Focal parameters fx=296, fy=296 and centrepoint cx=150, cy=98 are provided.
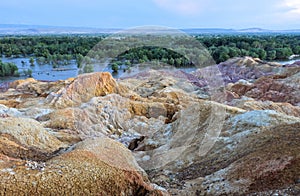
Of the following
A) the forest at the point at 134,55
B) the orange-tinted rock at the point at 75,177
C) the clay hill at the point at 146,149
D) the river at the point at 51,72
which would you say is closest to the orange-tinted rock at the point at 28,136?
the clay hill at the point at 146,149

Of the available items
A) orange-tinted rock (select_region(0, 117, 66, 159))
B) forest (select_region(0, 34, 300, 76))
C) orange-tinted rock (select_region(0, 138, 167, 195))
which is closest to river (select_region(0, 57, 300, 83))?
forest (select_region(0, 34, 300, 76))

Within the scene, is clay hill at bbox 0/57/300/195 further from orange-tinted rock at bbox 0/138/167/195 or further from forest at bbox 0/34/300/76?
forest at bbox 0/34/300/76

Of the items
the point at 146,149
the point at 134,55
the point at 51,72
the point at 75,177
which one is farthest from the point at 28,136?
the point at 51,72

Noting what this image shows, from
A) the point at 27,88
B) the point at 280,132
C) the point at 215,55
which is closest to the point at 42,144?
the point at 280,132

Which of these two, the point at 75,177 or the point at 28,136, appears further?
the point at 28,136

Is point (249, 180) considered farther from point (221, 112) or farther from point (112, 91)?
point (112, 91)

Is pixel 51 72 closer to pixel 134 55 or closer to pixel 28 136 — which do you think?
pixel 134 55

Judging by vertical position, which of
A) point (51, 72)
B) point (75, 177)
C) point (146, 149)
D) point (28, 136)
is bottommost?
point (51, 72)

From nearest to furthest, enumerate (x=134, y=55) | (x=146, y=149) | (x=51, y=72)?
1. (x=146, y=149)
2. (x=134, y=55)
3. (x=51, y=72)

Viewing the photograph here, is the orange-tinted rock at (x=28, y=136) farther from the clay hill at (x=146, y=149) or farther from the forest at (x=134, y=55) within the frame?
the forest at (x=134, y=55)
